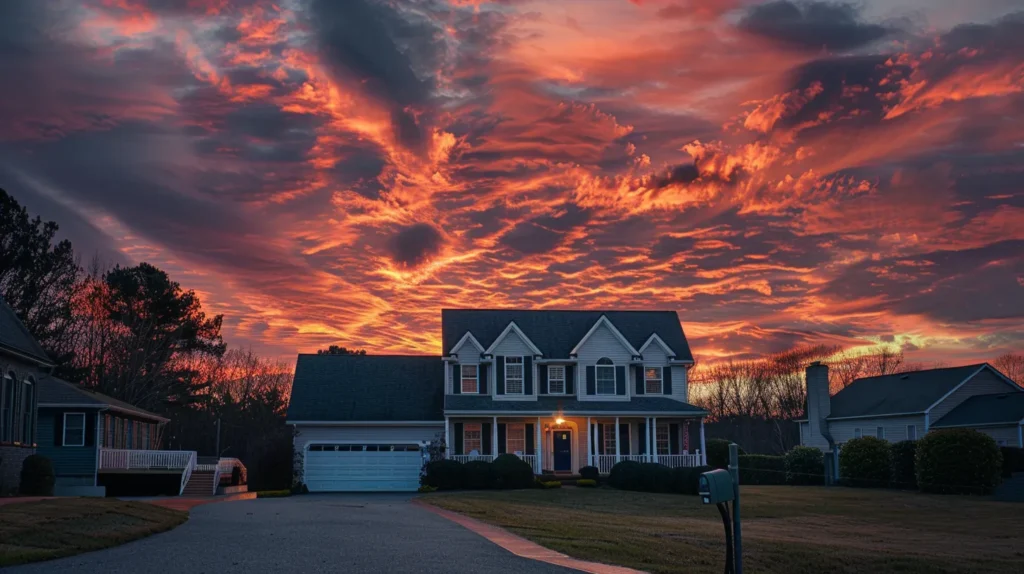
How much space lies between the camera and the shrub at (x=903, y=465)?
136ft

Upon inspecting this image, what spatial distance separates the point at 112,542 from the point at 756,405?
271 ft

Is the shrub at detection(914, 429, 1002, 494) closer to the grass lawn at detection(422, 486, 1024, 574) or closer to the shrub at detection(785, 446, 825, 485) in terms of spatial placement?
the grass lawn at detection(422, 486, 1024, 574)

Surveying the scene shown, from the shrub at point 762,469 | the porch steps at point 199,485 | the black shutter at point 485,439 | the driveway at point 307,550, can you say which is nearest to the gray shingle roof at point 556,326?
the black shutter at point 485,439

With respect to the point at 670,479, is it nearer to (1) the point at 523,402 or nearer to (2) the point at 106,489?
(1) the point at 523,402

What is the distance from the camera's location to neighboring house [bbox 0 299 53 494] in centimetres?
3092

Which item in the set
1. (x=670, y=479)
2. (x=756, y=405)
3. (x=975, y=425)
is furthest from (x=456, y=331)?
(x=756, y=405)

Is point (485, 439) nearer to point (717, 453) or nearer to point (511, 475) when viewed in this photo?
point (511, 475)

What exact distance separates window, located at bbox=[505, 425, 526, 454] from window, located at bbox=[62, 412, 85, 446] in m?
18.2

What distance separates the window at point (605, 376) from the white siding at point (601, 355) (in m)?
0.20

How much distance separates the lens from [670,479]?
38219 millimetres

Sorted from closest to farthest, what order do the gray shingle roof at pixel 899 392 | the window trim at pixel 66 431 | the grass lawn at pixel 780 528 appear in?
the grass lawn at pixel 780 528 → the window trim at pixel 66 431 → the gray shingle roof at pixel 899 392

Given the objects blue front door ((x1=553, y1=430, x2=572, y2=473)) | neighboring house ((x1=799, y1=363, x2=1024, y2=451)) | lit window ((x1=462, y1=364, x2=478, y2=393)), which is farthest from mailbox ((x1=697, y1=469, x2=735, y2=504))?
neighboring house ((x1=799, y1=363, x2=1024, y2=451))

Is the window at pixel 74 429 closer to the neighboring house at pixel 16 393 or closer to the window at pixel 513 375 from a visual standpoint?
the neighboring house at pixel 16 393

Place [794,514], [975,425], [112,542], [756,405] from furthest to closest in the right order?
[756,405]
[975,425]
[794,514]
[112,542]
